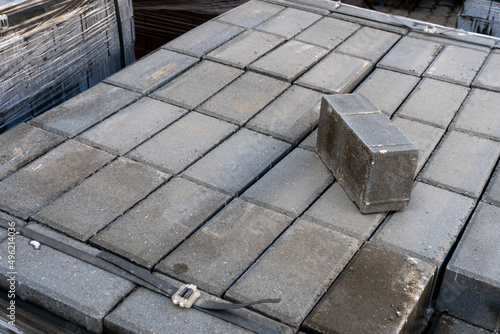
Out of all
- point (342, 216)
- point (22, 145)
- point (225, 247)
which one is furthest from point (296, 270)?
point (22, 145)

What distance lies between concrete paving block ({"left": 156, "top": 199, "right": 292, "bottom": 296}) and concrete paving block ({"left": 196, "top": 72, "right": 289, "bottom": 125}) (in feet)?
3.83

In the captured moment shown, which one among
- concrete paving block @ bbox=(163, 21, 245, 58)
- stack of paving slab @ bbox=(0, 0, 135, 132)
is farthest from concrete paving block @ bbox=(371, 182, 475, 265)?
stack of paving slab @ bbox=(0, 0, 135, 132)

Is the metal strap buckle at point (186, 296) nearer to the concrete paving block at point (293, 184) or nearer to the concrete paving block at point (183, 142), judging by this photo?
the concrete paving block at point (293, 184)

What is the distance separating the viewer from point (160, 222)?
3783 mm

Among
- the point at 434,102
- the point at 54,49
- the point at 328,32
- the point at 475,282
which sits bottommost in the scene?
the point at 475,282

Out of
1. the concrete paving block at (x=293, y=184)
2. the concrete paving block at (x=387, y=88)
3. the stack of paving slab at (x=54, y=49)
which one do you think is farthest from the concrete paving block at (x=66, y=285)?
the concrete paving block at (x=387, y=88)

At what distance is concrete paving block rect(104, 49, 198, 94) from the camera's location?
17.3ft

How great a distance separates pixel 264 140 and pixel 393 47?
7.65 ft

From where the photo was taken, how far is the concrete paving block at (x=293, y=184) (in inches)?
157

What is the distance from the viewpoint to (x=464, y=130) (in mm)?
4852

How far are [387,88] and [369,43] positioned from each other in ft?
3.36

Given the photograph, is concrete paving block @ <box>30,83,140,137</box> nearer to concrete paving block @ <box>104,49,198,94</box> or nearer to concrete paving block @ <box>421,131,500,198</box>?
concrete paving block @ <box>104,49,198,94</box>

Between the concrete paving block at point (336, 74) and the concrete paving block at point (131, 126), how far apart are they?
A: 1317 mm

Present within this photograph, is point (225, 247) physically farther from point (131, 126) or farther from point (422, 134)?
point (422, 134)
